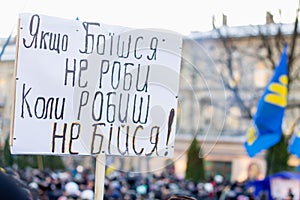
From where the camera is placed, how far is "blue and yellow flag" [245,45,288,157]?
1062 cm

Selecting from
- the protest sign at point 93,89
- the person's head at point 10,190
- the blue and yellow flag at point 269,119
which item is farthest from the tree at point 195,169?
the person's head at point 10,190

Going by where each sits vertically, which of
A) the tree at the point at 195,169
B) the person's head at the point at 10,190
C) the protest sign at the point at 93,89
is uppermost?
the protest sign at the point at 93,89

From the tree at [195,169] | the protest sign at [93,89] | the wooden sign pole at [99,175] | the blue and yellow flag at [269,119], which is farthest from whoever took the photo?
the tree at [195,169]

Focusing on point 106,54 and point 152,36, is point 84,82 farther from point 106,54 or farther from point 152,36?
point 152,36

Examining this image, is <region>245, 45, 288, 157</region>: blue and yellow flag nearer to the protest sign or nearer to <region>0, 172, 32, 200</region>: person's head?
the protest sign

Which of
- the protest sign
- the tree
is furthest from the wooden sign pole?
the tree

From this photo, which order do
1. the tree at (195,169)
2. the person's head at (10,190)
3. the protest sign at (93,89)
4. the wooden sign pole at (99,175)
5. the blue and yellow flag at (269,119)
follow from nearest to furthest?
1. the person's head at (10,190)
2. the protest sign at (93,89)
3. the wooden sign pole at (99,175)
4. the blue and yellow flag at (269,119)
5. the tree at (195,169)

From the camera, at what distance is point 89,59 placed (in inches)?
119

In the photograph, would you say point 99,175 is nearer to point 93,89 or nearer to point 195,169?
point 93,89

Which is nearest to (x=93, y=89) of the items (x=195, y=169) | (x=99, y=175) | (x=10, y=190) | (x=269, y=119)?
(x=99, y=175)

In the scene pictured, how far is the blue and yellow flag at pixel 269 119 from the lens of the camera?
10.6m

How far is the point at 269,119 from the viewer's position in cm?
1083

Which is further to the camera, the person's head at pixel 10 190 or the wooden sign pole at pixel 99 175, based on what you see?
the wooden sign pole at pixel 99 175

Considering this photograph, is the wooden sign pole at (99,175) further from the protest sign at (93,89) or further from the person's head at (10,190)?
the person's head at (10,190)
